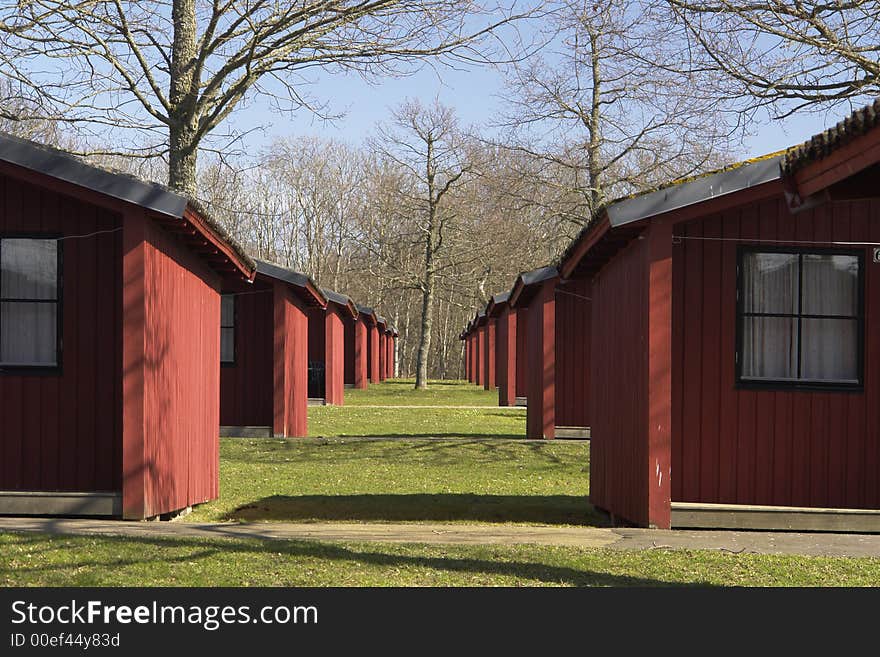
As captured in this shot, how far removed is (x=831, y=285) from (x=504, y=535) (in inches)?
157

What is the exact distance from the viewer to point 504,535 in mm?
10352

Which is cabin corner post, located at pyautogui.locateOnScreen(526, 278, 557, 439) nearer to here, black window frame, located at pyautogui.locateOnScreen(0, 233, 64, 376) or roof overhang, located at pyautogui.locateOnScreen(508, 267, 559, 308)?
roof overhang, located at pyautogui.locateOnScreen(508, 267, 559, 308)

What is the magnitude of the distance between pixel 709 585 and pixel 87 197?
6575mm

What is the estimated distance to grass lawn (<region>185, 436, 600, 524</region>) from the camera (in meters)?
13.0

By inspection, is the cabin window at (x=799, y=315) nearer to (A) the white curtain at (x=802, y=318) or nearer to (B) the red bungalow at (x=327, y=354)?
(A) the white curtain at (x=802, y=318)

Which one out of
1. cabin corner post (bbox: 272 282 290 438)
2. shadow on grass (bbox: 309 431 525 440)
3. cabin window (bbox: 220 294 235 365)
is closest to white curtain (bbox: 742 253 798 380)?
shadow on grass (bbox: 309 431 525 440)

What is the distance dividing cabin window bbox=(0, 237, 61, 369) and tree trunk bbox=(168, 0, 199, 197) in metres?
9.48

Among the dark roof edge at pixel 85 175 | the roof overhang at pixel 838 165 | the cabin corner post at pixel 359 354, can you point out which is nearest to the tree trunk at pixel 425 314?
the cabin corner post at pixel 359 354

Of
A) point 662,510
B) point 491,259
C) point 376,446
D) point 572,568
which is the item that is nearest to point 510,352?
point 376,446

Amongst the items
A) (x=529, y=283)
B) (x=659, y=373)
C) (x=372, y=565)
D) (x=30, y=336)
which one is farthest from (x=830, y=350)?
(x=529, y=283)

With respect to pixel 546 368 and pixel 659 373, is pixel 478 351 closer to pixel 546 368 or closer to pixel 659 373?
pixel 546 368

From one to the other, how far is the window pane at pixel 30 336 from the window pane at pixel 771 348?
6.63 m

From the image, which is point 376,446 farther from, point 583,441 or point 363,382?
point 363,382

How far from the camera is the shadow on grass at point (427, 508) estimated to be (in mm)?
12656
